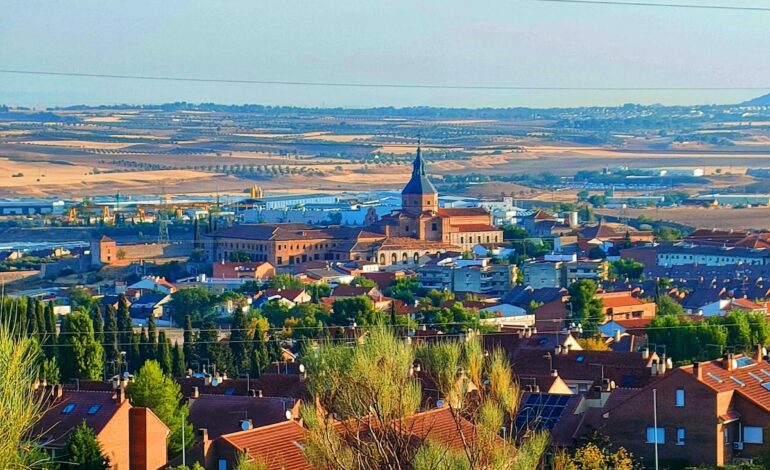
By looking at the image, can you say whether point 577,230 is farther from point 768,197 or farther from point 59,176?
point 59,176

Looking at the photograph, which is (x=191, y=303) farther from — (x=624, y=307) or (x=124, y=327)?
(x=124, y=327)

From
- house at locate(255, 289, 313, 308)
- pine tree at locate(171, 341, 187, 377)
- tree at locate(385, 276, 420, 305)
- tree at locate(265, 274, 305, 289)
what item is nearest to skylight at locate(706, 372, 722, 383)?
pine tree at locate(171, 341, 187, 377)

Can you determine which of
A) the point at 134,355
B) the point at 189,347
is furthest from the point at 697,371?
the point at 189,347

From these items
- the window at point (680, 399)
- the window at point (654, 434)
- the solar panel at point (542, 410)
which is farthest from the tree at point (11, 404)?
the window at point (680, 399)

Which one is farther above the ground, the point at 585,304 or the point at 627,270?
the point at 585,304

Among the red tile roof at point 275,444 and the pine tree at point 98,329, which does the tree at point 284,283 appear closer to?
the pine tree at point 98,329

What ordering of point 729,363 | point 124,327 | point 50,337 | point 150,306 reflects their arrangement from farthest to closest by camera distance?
point 150,306 < point 124,327 < point 50,337 < point 729,363

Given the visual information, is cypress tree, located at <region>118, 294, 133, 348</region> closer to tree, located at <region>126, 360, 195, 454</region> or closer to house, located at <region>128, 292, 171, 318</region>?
tree, located at <region>126, 360, 195, 454</region>
